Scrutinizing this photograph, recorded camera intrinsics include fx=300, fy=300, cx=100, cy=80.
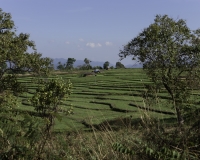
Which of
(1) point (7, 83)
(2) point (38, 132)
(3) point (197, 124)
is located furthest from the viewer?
(1) point (7, 83)

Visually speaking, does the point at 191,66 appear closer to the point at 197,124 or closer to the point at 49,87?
the point at 49,87

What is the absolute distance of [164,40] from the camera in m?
16.4

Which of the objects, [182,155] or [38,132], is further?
[38,132]

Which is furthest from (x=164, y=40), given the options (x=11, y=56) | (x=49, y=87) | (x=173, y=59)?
(x=11, y=56)

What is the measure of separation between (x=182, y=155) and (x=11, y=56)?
12.0m

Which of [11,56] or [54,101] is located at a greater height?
[11,56]

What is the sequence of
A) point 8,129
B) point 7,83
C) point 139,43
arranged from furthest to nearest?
1. point 139,43
2. point 7,83
3. point 8,129

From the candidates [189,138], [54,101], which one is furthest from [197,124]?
[54,101]

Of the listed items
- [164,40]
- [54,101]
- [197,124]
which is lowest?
[54,101]

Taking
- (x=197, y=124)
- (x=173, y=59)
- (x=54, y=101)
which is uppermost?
(x=173, y=59)

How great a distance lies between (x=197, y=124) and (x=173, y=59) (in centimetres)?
1269

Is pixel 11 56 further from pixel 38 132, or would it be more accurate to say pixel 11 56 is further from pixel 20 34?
pixel 38 132

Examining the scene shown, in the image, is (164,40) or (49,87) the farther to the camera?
(164,40)

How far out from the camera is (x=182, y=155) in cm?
298
